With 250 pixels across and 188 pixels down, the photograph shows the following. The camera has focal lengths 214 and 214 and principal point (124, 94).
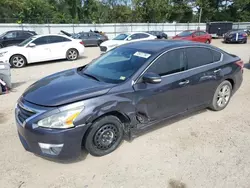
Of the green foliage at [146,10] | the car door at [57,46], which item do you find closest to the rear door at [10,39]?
the car door at [57,46]

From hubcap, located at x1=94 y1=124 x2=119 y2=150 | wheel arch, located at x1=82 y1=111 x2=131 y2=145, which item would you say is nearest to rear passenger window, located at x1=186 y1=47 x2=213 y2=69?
wheel arch, located at x1=82 y1=111 x2=131 y2=145

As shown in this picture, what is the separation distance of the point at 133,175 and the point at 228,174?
123 cm

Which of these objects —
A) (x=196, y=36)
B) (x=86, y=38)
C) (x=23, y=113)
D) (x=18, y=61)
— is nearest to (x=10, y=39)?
(x=18, y=61)

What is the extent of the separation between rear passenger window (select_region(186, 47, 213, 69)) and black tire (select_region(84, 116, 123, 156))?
1.71 meters

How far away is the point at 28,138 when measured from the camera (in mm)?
2682

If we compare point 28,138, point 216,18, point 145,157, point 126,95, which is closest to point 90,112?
point 126,95

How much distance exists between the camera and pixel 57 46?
408 inches

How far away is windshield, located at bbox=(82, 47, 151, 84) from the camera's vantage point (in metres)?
3.24

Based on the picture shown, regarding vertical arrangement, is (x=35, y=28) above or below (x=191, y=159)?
above

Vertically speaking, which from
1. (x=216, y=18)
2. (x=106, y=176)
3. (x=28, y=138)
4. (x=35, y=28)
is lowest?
(x=106, y=176)

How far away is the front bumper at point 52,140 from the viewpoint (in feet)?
8.48

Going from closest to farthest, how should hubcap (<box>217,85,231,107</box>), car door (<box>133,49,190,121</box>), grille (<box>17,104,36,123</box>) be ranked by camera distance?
grille (<box>17,104,36,123</box>), car door (<box>133,49,190,121</box>), hubcap (<box>217,85,231,107</box>)

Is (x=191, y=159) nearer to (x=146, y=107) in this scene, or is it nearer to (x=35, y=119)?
(x=146, y=107)

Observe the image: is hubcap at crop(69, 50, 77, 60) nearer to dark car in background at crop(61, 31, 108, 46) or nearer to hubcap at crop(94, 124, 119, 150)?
hubcap at crop(94, 124, 119, 150)
